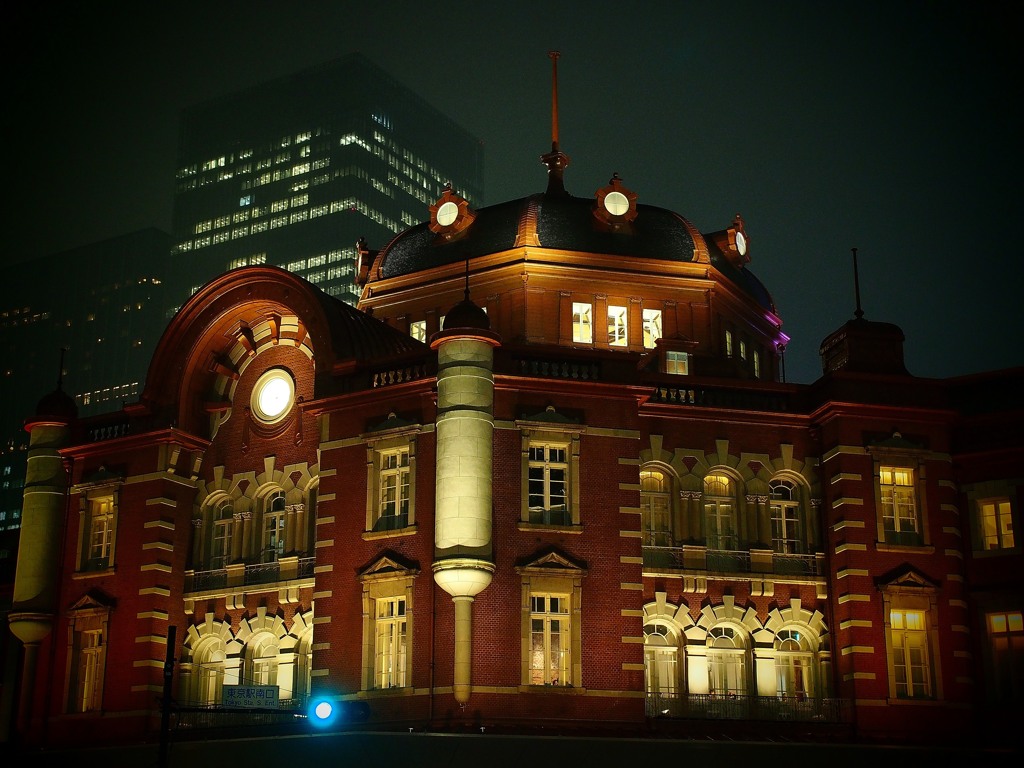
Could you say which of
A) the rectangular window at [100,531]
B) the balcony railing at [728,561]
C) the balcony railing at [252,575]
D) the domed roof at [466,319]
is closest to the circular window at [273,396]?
the balcony railing at [252,575]

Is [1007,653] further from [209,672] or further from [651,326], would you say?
[209,672]

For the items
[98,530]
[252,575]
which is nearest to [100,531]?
[98,530]

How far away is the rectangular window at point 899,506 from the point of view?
40125 mm

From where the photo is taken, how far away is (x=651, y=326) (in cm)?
4775

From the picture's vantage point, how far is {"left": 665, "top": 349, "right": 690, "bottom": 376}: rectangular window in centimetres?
4662

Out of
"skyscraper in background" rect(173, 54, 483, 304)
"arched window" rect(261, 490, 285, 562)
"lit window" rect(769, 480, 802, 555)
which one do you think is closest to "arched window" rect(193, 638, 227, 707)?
"arched window" rect(261, 490, 285, 562)

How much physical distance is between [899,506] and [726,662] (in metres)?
6.39

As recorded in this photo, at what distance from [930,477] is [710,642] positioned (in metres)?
7.57

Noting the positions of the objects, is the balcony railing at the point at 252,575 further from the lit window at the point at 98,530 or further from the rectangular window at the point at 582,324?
the rectangular window at the point at 582,324

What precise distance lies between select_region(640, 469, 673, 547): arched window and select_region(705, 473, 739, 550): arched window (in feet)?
3.80

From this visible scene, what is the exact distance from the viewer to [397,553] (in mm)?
38062

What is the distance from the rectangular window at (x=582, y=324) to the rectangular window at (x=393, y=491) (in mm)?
9753

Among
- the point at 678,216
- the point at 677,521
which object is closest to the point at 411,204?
the point at 678,216

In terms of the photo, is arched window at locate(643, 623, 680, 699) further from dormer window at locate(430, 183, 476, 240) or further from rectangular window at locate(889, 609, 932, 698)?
dormer window at locate(430, 183, 476, 240)
